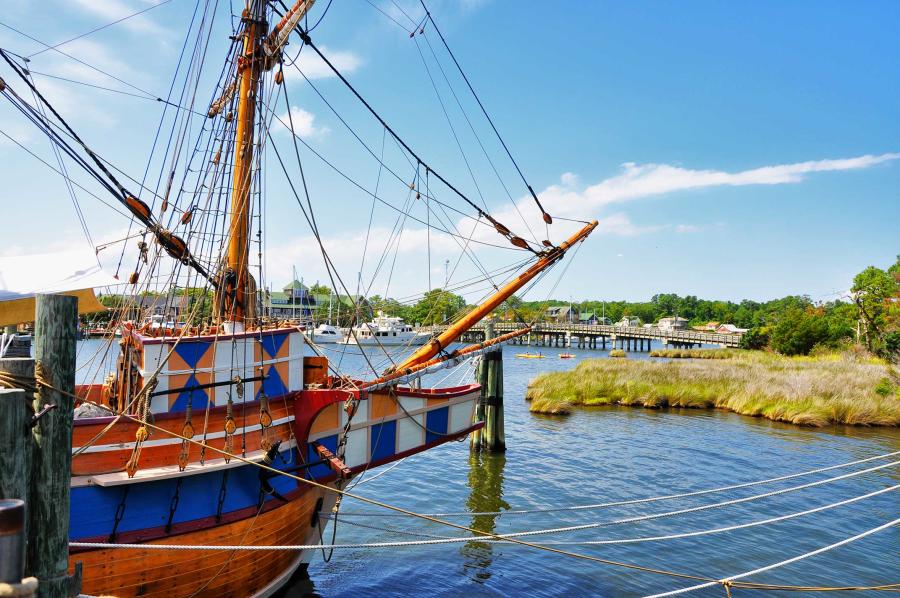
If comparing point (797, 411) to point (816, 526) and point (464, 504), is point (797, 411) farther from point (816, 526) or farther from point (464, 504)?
point (464, 504)

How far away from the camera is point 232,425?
28.0 feet

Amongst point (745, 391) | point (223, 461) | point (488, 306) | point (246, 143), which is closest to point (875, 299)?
point (745, 391)

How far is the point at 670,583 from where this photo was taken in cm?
1127

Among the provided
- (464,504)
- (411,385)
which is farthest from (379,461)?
(464,504)

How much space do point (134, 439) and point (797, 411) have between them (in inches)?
1085

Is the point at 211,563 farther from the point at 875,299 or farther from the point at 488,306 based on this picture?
the point at 875,299

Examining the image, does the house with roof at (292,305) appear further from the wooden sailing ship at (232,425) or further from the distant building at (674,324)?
the distant building at (674,324)

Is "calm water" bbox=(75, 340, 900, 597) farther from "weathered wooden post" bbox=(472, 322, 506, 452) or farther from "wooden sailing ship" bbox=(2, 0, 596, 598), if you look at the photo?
"wooden sailing ship" bbox=(2, 0, 596, 598)

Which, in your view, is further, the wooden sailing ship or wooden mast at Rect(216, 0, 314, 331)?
wooden mast at Rect(216, 0, 314, 331)

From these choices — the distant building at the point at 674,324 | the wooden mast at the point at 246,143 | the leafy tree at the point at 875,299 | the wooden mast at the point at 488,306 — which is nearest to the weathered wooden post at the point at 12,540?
the wooden mast at the point at 246,143

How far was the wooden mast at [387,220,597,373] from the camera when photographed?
1188cm

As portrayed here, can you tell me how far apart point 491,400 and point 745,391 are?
1721 centimetres

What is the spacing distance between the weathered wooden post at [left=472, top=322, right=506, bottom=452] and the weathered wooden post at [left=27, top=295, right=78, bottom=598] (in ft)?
50.1

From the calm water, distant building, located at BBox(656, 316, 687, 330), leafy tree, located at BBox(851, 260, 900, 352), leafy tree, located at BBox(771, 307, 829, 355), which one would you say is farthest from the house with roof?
distant building, located at BBox(656, 316, 687, 330)
